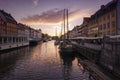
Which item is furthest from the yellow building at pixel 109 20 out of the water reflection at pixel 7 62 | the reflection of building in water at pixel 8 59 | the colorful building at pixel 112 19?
the water reflection at pixel 7 62

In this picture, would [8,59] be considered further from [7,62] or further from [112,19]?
[112,19]

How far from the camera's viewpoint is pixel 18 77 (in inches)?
850

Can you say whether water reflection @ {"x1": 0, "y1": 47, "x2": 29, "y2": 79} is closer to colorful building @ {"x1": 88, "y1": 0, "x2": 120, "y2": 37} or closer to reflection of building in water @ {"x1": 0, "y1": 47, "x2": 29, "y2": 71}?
reflection of building in water @ {"x1": 0, "y1": 47, "x2": 29, "y2": 71}

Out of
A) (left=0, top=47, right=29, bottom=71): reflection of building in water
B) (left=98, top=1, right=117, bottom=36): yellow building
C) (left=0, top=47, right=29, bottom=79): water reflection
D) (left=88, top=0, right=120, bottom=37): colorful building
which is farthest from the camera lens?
(left=98, top=1, right=117, bottom=36): yellow building

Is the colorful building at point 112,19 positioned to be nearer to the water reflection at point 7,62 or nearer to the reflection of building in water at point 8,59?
the reflection of building in water at point 8,59

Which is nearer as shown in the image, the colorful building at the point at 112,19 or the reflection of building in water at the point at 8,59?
the reflection of building in water at the point at 8,59

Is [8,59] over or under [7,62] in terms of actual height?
over

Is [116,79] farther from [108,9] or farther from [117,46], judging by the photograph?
[108,9]

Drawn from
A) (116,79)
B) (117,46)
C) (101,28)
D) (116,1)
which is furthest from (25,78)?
(101,28)

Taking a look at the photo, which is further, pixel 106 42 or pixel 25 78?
pixel 106 42

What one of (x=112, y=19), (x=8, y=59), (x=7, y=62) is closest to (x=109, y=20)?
(x=112, y=19)

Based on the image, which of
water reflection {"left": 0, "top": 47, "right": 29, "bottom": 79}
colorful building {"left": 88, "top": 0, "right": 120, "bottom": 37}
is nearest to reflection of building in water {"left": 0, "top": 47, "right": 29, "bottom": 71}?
water reflection {"left": 0, "top": 47, "right": 29, "bottom": 79}

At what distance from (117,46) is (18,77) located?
1498 cm

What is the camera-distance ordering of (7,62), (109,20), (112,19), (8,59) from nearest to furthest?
(7,62)
(8,59)
(112,19)
(109,20)
